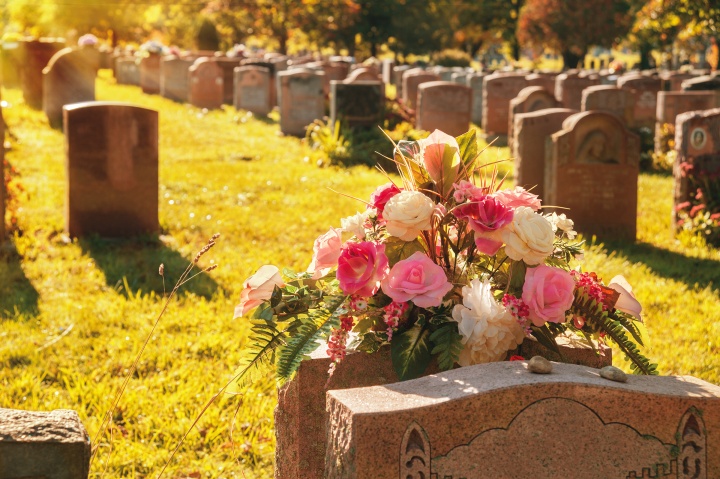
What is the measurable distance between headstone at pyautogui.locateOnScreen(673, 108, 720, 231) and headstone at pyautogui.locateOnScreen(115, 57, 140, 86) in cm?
2199

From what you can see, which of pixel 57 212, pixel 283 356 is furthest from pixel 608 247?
pixel 283 356

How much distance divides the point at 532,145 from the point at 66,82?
10234 mm

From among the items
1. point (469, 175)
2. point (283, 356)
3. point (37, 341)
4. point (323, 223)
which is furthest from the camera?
point (323, 223)

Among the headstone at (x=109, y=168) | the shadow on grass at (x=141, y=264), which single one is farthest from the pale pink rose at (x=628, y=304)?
the headstone at (x=109, y=168)

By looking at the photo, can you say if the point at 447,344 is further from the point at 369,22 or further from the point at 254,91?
the point at 369,22

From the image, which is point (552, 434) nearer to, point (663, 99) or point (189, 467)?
point (189, 467)

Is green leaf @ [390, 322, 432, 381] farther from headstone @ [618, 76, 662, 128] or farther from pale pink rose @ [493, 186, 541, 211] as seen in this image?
headstone @ [618, 76, 662, 128]

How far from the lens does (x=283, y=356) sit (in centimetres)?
313

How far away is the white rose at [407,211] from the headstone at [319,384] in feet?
1.32

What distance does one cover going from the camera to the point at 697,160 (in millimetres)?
9852

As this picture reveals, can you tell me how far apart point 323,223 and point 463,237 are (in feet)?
21.3

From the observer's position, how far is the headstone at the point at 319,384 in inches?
130

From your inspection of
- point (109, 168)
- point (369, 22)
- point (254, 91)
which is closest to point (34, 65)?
point (254, 91)

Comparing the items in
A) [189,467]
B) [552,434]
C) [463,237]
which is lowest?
[189,467]
